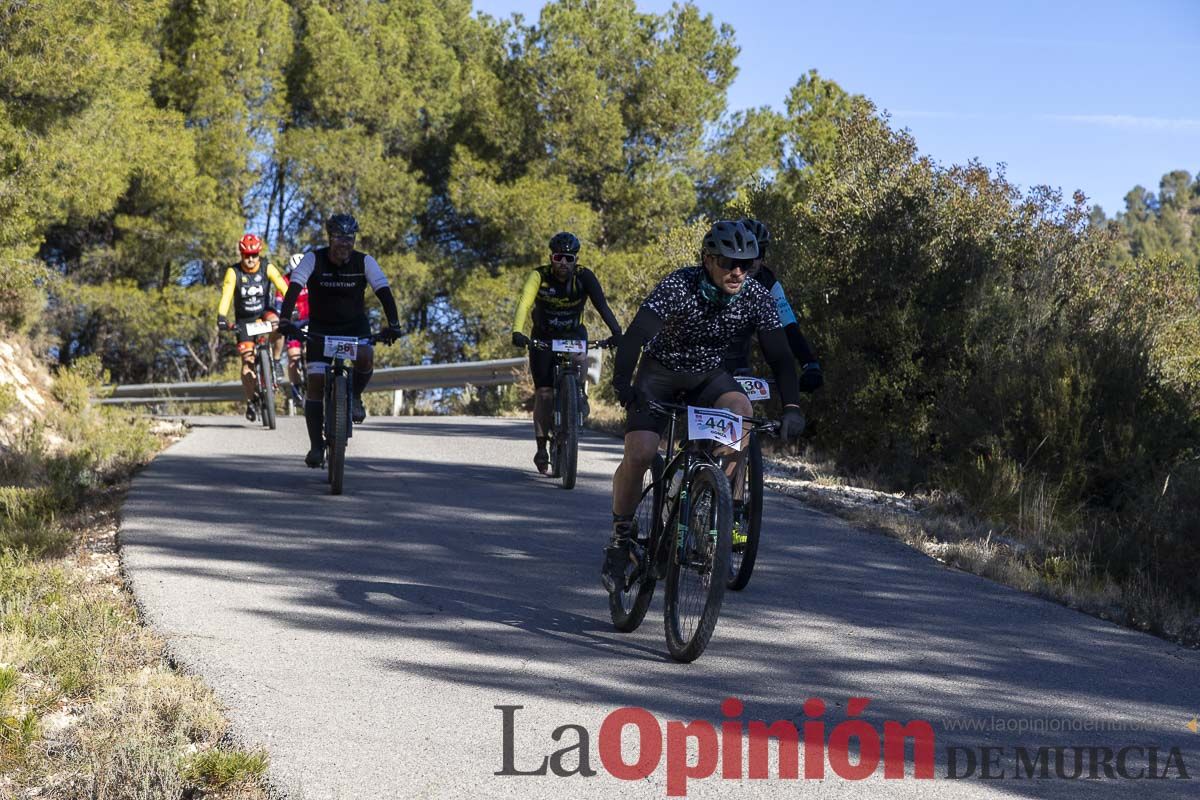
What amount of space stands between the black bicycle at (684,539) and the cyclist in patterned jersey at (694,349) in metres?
0.10

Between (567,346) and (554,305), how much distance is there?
45 centimetres

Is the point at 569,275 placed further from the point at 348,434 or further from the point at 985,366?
the point at 985,366

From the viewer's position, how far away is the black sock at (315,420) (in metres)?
11.1

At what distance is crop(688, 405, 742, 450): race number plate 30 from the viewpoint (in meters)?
6.15

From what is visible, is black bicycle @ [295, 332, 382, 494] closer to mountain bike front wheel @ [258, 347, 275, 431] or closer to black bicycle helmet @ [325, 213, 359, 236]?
black bicycle helmet @ [325, 213, 359, 236]

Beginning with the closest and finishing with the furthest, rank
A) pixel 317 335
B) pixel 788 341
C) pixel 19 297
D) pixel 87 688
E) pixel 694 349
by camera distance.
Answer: pixel 87 688 → pixel 694 349 → pixel 788 341 → pixel 317 335 → pixel 19 297

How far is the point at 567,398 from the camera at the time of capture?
11.0 metres

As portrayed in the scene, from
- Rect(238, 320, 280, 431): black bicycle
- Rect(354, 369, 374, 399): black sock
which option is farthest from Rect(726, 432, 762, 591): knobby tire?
Rect(238, 320, 280, 431): black bicycle

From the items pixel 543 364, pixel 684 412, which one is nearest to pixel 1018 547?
pixel 543 364

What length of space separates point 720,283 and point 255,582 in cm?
326

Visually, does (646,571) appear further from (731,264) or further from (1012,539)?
(1012,539)

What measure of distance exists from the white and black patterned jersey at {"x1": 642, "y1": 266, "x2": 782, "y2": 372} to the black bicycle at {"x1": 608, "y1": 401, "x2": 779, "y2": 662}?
35 cm

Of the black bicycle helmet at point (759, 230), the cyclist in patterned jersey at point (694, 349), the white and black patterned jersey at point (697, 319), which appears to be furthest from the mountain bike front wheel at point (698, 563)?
the black bicycle helmet at point (759, 230)

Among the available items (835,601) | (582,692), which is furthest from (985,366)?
(582,692)
